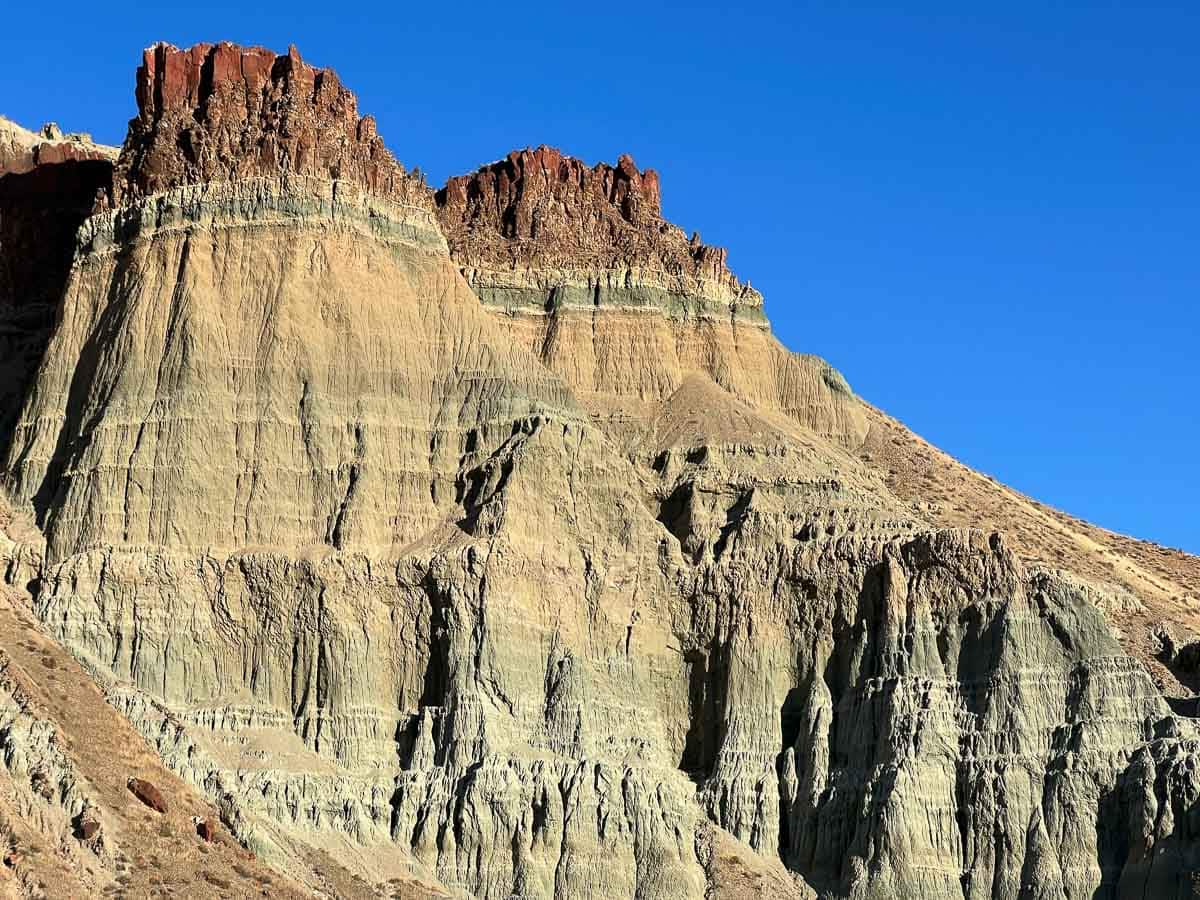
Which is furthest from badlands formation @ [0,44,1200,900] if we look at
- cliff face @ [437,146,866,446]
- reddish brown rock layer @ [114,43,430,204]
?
cliff face @ [437,146,866,446]

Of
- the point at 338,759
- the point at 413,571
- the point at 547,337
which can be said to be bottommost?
the point at 338,759

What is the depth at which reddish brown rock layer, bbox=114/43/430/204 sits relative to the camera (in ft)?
384

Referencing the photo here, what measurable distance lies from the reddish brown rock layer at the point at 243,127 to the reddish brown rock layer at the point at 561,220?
8443 mm

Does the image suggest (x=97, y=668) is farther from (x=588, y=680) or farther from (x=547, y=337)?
(x=547, y=337)

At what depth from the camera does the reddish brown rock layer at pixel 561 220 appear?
129125mm

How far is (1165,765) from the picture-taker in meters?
107

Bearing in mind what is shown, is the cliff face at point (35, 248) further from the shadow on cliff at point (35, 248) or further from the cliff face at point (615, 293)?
the cliff face at point (615, 293)

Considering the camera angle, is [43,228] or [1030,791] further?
[43,228]

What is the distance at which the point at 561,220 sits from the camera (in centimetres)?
12988

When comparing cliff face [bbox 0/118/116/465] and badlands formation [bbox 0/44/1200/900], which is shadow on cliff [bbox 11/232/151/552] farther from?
cliff face [bbox 0/118/116/465]

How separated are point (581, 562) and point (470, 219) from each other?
71.4ft

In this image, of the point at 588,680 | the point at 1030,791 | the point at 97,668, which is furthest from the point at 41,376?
the point at 1030,791

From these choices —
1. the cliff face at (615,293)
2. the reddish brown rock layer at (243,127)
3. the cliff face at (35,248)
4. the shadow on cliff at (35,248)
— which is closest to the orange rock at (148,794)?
the reddish brown rock layer at (243,127)

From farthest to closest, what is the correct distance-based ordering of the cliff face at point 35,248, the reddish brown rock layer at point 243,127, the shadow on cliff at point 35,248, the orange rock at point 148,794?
the shadow on cliff at point 35,248 < the cliff face at point 35,248 < the reddish brown rock layer at point 243,127 < the orange rock at point 148,794
